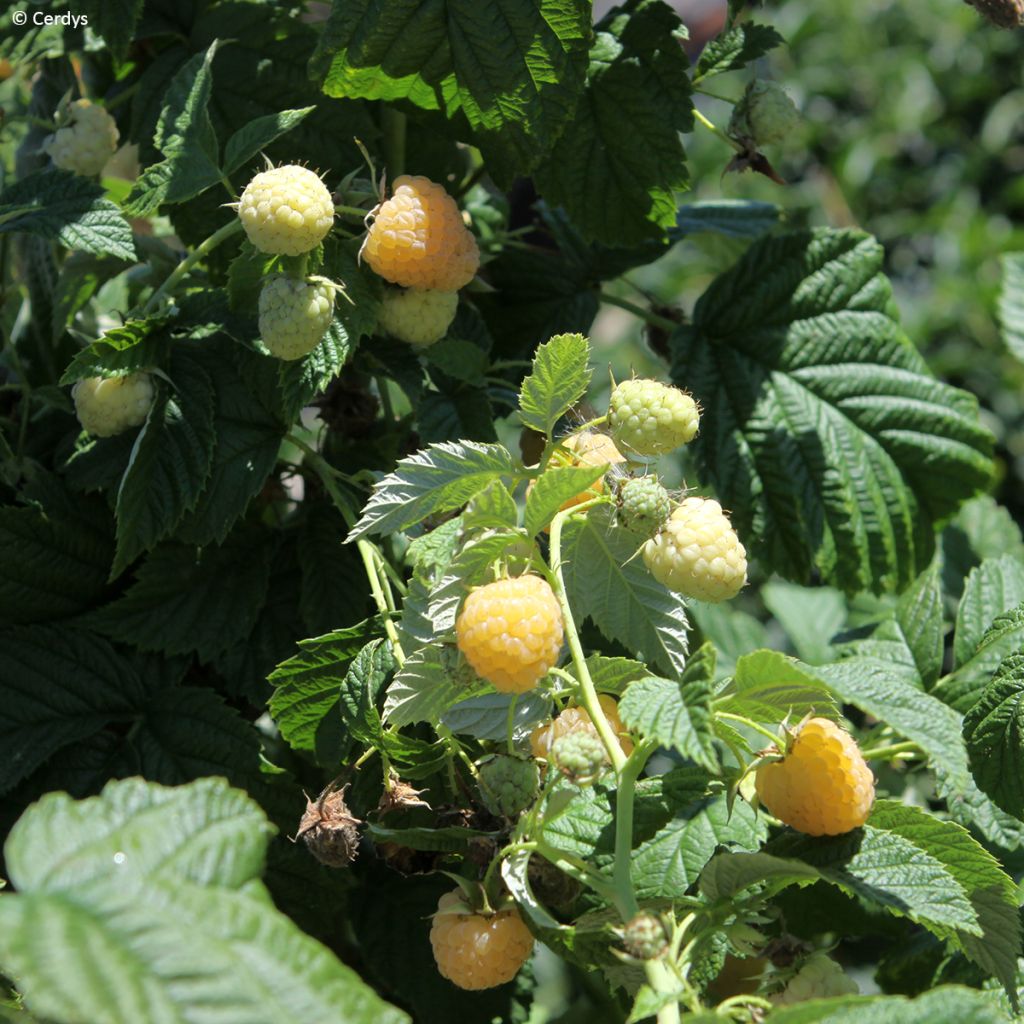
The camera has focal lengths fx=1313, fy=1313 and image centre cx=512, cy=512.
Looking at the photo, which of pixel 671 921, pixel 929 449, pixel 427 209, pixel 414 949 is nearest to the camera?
pixel 671 921

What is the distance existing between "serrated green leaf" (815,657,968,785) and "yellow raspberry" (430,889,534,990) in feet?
0.80

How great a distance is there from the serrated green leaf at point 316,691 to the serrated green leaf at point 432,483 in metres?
0.14

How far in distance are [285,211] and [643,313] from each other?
1.83 ft

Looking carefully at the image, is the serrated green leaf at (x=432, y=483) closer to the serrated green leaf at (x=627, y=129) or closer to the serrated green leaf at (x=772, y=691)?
the serrated green leaf at (x=772, y=691)

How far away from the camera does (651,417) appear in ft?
2.62

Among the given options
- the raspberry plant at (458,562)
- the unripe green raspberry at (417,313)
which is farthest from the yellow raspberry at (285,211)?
the unripe green raspberry at (417,313)

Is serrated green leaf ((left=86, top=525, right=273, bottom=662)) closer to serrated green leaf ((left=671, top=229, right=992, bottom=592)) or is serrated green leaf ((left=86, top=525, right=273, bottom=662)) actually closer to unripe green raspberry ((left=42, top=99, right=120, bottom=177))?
unripe green raspberry ((left=42, top=99, right=120, bottom=177))

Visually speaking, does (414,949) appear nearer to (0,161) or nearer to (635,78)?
(635,78)

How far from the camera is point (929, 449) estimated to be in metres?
1.27

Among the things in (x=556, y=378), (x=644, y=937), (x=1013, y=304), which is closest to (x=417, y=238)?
(x=556, y=378)

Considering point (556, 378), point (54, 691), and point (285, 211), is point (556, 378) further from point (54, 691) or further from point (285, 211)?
point (54, 691)

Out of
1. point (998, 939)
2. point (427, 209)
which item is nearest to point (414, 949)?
point (998, 939)

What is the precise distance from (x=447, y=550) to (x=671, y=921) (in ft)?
0.82

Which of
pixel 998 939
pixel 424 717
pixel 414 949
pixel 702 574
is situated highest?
pixel 702 574
